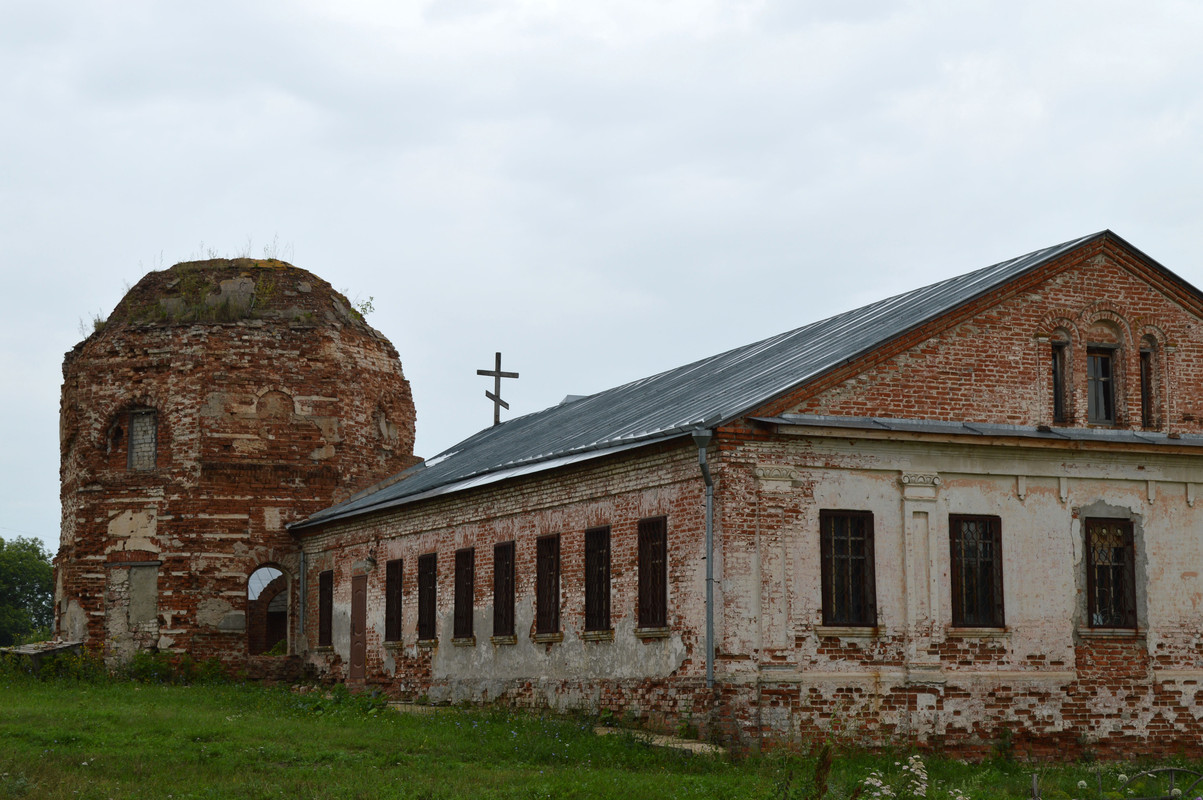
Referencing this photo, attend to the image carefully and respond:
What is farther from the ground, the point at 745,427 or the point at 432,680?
the point at 745,427

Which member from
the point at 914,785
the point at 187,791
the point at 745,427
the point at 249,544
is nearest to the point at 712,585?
the point at 745,427

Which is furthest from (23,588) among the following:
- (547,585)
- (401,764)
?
(401,764)

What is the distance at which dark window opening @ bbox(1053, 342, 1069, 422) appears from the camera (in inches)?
697

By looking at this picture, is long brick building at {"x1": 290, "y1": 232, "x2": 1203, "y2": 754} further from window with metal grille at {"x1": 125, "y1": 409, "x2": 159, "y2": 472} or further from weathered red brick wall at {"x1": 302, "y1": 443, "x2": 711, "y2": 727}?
window with metal grille at {"x1": 125, "y1": 409, "x2": 159, "y2": 472}

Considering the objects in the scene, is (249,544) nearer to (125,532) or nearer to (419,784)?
(125,532)

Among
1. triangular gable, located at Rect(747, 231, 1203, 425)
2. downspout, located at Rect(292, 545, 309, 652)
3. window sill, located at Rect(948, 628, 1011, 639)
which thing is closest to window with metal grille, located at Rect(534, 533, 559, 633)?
triangular gable, located at Rect(747, 231, 1203, 425)

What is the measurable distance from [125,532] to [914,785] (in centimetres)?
1982

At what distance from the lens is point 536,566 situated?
1991 cm

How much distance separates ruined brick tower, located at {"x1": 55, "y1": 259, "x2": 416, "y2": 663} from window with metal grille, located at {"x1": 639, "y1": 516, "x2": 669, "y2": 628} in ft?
43.5

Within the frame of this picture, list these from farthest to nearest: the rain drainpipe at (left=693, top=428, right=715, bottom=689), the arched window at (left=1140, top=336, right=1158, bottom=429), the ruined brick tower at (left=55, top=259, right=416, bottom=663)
→ 1. the ruined brick tower at (left=55, top=259, right=416, bottom=663)
2. the arched window at (left=1140, top=336, right=1158, bottom=429)
3. the rain drainpipe at (left=693, top=428, right=715, bottom=689)

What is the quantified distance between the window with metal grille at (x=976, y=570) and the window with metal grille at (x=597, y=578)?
4240mm

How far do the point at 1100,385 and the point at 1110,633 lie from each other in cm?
304

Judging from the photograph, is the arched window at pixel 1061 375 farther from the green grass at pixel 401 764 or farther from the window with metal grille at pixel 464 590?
the window with metal grille at pixel 464 590

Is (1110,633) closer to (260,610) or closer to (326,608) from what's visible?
(326,608)
